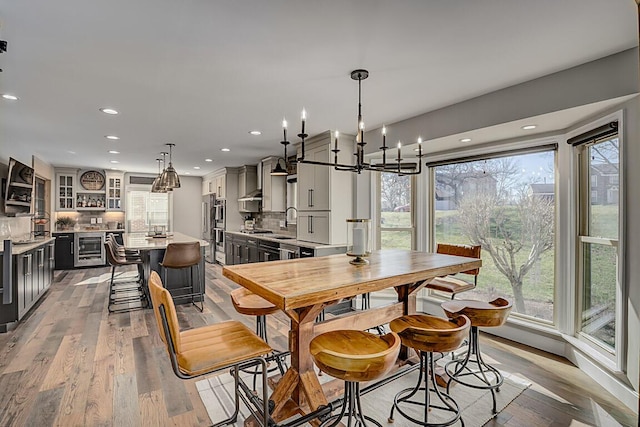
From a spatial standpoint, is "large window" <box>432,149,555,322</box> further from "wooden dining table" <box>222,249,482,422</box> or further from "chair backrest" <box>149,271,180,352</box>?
"chair backrest" <box>149,271,180,352</box>

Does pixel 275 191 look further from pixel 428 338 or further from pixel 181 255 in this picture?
pixel 428 338

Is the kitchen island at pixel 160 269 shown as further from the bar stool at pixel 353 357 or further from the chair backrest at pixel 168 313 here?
the bar stool at pixel 353 357

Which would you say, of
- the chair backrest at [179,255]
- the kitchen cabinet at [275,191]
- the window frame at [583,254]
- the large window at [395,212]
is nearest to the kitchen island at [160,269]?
the chair backrest at [179,255]

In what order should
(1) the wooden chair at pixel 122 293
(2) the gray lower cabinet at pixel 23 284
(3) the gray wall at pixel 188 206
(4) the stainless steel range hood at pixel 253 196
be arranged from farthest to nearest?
(3) the gray wall at pixel 188 206
(4) the stainless steel range hood at pixel 253 196
(1) the wooden chair at pixel 122 293
(2) the gray lower cabinet at pixel 23 284

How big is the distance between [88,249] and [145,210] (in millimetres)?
1668

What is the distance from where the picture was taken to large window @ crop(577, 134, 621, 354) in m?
2.59

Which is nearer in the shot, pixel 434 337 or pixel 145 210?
pixel 434 337

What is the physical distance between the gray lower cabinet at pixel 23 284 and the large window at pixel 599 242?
196 inches

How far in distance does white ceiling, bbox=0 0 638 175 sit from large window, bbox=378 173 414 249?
1000 mm

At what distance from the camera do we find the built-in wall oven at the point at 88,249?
7.33 meters

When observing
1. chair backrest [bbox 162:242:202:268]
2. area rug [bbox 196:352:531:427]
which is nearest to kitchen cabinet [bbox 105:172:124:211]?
chair backrest [bbox 162:242:202:268]

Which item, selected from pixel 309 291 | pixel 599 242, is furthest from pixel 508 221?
pixel 309 291

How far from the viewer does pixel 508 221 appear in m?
3.61

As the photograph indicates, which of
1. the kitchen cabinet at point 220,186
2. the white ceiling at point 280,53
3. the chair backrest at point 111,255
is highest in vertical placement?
the white ceiling at point 280,53
